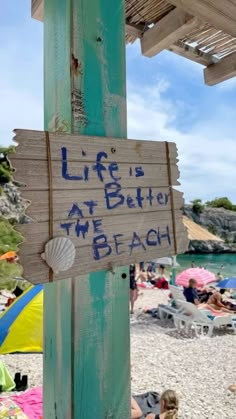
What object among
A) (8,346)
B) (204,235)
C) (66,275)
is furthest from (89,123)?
(204,235)

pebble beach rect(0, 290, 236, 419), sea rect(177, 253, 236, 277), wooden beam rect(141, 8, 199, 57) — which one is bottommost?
sea rect(177, 253, 236, 277)

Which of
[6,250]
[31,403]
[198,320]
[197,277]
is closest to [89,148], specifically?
[31,403]

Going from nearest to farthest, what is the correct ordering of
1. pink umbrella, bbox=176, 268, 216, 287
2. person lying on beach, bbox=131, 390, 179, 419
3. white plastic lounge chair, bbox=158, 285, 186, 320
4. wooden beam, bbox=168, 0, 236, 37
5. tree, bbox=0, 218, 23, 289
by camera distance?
wooden beam, bbox=168, 0, 236, 37 < person lying on beach, bbox=131, 390, 179, 419 < white plastic lounge chair, bbox=158, 285, 186, 320 < tree, bbox=0, 218, 23, 289 < pink umbrella, bbox=176, 268, 216, 287

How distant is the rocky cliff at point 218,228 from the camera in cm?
→ 4447

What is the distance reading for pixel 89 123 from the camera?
75 centimetres

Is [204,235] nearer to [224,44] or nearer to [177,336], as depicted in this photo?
[177,336]

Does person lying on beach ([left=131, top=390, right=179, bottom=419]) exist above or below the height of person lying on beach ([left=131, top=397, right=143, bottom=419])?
above

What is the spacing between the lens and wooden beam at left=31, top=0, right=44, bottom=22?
3.50 ft

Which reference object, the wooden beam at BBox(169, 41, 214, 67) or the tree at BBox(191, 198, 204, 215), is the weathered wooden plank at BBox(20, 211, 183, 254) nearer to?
the wooden beam at BBox(169, 41, 214, 67)

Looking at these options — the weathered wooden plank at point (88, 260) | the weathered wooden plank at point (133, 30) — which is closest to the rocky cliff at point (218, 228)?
the weathered wooden plank at point (133, 30)

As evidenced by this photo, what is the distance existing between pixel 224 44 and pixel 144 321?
694 centimetres

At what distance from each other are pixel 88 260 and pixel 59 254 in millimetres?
76

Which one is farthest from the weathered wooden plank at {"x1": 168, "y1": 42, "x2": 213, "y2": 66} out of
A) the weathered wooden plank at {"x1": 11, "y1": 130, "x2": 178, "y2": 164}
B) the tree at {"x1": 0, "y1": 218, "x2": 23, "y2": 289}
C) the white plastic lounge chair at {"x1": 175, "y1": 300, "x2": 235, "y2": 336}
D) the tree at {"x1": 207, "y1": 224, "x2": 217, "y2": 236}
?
the tree at {"x1": 207, "y1": 224, "x2": 217, "y2": 236}

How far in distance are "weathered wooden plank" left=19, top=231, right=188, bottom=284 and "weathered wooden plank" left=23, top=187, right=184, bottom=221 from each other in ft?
0.21
